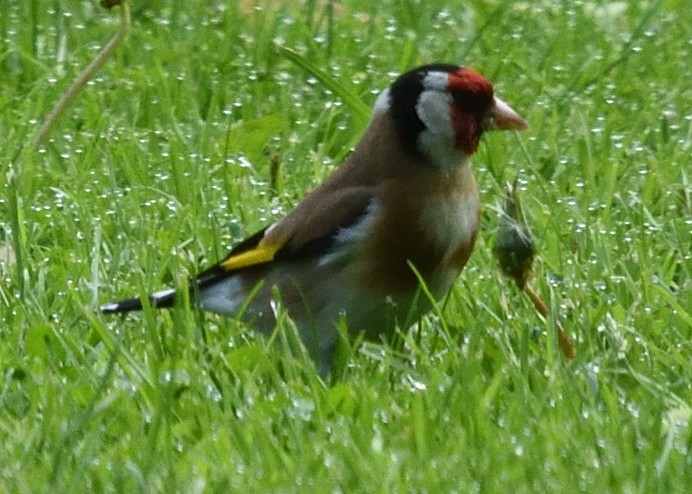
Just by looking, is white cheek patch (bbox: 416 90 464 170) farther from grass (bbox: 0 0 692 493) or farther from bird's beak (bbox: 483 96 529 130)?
grass (bbox: 0 0 692 493)

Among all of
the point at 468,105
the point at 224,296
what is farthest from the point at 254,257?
the point at 468,105

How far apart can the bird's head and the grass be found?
0.38 m

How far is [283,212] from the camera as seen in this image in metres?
5.00

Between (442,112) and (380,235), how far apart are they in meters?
0.35

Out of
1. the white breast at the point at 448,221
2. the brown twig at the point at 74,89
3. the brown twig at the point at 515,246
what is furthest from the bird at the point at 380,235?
the brown twig at the point at 74,89

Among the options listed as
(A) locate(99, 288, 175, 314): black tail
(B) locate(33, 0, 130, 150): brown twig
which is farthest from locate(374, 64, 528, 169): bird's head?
(B) locate(33, 0, 130, 150): brown twig

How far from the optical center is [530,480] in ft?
10.4

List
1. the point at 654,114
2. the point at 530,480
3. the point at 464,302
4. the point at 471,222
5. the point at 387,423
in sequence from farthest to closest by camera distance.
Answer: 1. the point at 654,114
2. the point at 464,302
3. the point at 471,222
4. the point at 387,423
5. the point at 530,480

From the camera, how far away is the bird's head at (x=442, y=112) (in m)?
4.10

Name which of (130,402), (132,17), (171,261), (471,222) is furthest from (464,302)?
(132,17)

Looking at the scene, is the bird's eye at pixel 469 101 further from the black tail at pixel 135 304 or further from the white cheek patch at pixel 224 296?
the black tail at pixel 135 304

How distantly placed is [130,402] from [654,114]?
2568mm

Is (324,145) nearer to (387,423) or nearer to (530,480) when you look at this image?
(387,423)

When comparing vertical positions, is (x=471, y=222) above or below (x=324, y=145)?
above
